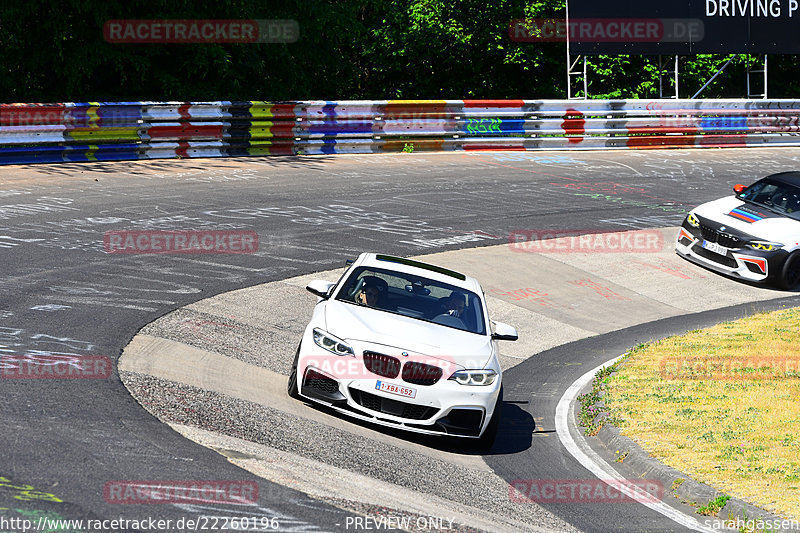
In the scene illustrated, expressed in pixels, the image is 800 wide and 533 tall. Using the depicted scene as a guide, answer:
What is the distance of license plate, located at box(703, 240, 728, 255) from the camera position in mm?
16453

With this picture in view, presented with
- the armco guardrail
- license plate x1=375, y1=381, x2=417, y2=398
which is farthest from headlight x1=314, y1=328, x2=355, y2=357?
the armco guardrail

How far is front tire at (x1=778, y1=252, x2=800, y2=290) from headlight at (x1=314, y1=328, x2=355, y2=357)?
10214 millimetres

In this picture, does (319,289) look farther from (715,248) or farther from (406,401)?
(715,248)

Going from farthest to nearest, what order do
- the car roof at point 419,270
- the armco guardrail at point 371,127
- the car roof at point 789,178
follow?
1. the armco guardrail at point 371,127
2. the car roof at point 789,178
3. the car roof at point 419,270

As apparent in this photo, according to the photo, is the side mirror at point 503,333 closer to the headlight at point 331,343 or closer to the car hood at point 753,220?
the headlight at point 331,343

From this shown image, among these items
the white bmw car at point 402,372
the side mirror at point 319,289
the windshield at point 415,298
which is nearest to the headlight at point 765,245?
the windshield at point 415,298

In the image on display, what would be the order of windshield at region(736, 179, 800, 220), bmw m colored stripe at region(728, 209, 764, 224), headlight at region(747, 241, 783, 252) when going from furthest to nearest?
windshield at region(736, 179, 800, 220) → bmw m colored stripe at region(728, 209, 764, 224) → headlight at region(747, 241, 783, 252)

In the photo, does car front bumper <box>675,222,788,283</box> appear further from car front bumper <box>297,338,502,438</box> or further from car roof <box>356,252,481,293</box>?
car front bumper <box>297,338,502,438</box>

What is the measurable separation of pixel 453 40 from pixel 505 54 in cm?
197

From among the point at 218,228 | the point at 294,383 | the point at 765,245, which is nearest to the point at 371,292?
the point at 294,383

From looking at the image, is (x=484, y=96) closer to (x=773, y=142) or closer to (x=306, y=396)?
(x=773, y=142)

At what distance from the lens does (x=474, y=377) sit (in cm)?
859

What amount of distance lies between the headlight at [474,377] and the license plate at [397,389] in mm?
398

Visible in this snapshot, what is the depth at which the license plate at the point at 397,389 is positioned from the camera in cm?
836
